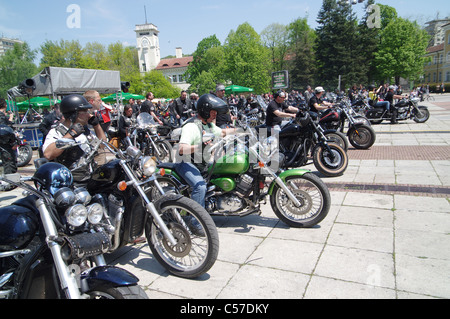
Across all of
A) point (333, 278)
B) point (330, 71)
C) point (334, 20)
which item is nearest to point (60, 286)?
point (333, 278)

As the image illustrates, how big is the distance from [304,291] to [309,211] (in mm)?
1498

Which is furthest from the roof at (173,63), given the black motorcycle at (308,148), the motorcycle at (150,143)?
the black motorcycle at (308,148)

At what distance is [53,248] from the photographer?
6.23ft

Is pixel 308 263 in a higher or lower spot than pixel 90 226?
lower

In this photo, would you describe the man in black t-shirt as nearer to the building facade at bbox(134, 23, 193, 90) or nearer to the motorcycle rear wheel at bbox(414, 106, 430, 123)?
the motorcycle rear wheel at bbox(414, 106, 430, 123)

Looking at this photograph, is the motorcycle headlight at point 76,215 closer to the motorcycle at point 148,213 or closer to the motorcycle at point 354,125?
the motorcycle at point 148,213

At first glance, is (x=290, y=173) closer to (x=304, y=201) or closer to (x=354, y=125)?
(x=304, y=201)

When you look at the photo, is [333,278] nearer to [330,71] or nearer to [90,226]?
[90,226]

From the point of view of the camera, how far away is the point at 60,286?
1941mm

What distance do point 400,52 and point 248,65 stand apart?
920 inches

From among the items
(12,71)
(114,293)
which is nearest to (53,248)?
(114,293)

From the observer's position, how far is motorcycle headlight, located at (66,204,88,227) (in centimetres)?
218

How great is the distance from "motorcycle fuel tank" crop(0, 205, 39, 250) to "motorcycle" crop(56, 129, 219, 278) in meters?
0.74

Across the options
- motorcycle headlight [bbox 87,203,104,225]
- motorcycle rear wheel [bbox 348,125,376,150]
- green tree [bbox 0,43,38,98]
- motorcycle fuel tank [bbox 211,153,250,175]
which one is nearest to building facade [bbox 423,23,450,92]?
motorcycle rear wheel [bbox 348,125,376,150]
